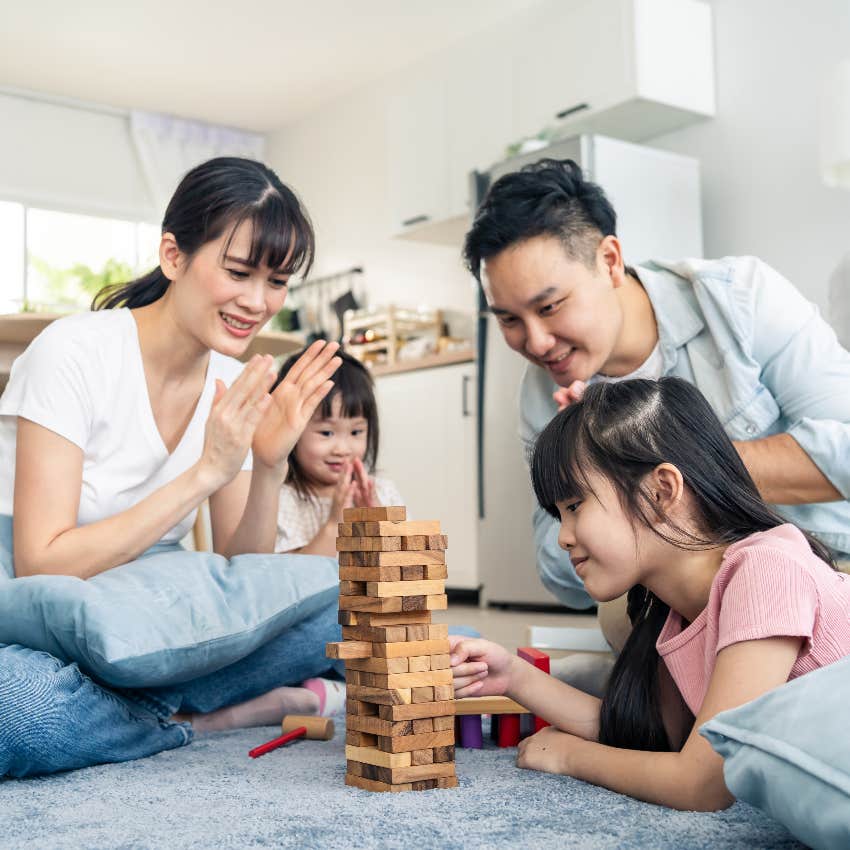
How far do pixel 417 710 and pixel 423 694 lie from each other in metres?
0.02

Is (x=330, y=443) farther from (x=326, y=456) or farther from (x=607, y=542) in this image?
(x=607, y=542)

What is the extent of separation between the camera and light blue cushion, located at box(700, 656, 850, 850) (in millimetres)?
792

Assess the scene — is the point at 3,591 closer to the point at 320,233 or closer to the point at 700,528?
the point at 700,528

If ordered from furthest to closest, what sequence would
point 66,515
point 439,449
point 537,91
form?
point 439,449 < point 537,91 < point 66,515

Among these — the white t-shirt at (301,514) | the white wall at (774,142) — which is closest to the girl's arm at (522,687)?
the white t-shirt at (301,514)

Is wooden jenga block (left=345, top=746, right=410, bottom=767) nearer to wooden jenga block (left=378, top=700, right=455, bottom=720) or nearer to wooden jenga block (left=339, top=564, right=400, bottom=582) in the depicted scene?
wooden jenga block (left=378, top=700, right=455, bottom=720)

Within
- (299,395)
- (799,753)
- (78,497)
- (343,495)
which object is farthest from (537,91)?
(799,753)

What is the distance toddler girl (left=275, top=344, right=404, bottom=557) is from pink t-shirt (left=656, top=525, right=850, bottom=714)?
52.3 inches

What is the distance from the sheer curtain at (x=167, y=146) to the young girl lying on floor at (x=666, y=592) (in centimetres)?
555

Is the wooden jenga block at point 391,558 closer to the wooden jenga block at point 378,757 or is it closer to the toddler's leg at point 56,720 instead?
the wooden jenga block at point 378,757

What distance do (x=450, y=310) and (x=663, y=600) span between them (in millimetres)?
4228

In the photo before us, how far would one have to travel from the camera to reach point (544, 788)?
114cm

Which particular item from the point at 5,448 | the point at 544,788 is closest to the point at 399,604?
the point at 544,788

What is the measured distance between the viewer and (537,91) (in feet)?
14.5
